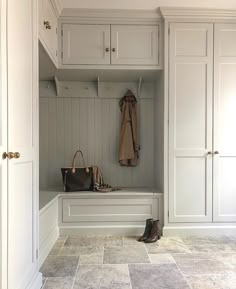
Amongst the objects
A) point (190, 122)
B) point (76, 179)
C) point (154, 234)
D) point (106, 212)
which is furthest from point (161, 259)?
point (190, 122)

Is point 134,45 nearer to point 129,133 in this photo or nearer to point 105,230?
point 129,133

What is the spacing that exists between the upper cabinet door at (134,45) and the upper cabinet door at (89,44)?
0.08 metres

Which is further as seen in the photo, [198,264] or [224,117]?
[224,117]

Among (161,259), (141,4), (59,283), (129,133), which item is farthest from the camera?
(129,133)

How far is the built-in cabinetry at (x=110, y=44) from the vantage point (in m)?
2.92

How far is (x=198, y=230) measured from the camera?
296 centimetres

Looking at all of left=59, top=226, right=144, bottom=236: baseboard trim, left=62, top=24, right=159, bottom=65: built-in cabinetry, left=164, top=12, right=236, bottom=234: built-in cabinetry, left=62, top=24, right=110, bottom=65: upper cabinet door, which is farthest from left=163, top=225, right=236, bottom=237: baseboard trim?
left=62, top=24, right=110, bottom=65: upper cabinet door

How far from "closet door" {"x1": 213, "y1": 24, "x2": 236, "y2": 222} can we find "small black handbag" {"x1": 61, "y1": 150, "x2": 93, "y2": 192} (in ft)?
4.60

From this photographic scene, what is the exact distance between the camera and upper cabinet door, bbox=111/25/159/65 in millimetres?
2947

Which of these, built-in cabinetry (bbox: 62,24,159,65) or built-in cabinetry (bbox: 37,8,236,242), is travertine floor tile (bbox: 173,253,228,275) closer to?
built-in cabinetry (bbox: 37,8,236,242)

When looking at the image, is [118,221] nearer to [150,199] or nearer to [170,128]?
[150,199]

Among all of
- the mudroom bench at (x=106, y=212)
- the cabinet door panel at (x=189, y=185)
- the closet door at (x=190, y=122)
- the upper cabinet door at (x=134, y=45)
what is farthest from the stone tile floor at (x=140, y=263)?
the upper cabinet door at (x=134, y=45)

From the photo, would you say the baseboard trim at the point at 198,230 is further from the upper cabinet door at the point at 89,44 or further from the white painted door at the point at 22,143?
the upper cabinet door at the point at 89,44

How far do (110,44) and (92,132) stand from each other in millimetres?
1108
